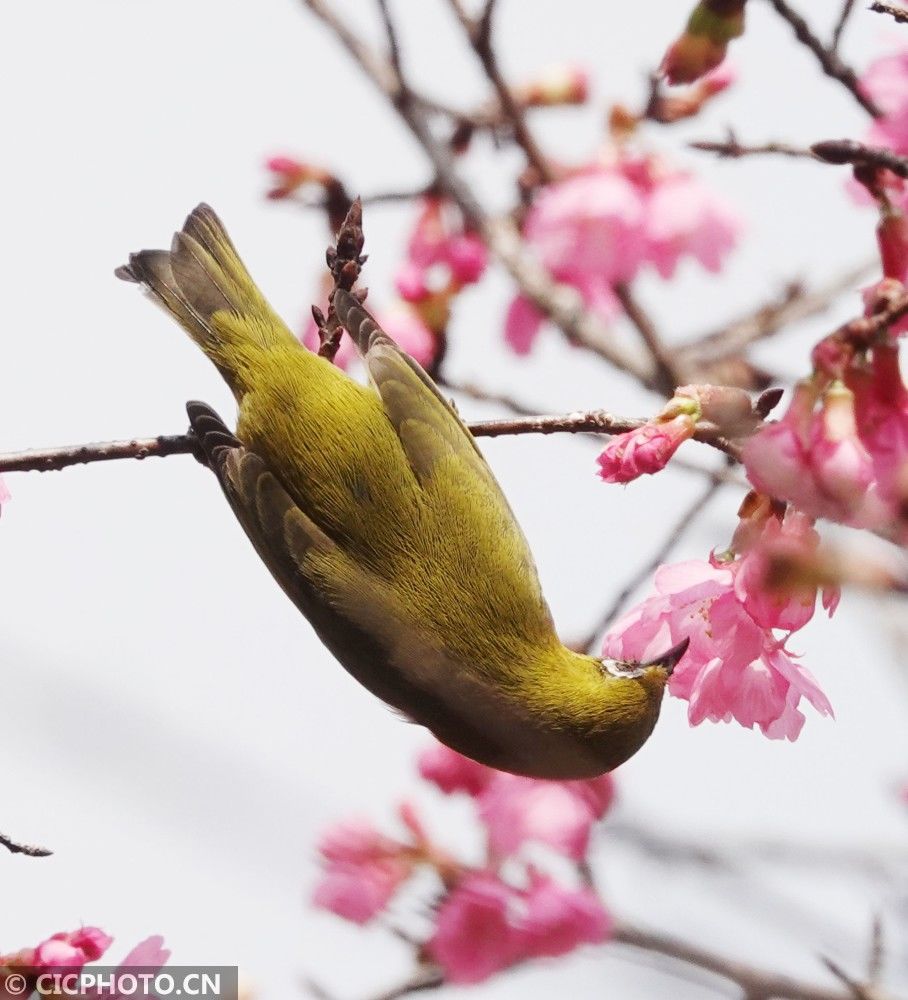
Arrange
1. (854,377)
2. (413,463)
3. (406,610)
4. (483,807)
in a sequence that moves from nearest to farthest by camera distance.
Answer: (854,377) → (406,610) → (413,463) → (483,807)

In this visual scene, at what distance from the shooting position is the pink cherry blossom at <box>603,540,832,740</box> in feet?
7.54

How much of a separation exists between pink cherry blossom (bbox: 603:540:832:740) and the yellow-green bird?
495 millimetres

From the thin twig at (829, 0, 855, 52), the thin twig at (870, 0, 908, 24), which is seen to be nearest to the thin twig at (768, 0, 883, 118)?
the thin twig at (829, 0, 855, 52)

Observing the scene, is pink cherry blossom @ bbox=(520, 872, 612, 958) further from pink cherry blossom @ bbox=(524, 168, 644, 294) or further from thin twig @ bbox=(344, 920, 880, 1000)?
pink cherry blossom @ bbox=(524, 168, 644, 294)

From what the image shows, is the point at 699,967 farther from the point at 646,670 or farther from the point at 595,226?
the point at 595,226

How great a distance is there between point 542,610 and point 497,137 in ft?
6.53

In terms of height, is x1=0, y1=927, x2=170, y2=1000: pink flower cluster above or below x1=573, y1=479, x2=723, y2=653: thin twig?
below

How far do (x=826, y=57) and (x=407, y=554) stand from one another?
1.39 metres

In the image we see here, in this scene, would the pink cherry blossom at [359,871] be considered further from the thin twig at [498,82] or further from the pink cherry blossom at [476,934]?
the thin twig at [498,82]

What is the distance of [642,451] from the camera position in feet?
7.25

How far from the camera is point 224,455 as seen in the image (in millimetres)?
3273

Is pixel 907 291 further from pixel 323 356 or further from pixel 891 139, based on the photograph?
pixel 323 356

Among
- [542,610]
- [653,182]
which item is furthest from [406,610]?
[653,182]

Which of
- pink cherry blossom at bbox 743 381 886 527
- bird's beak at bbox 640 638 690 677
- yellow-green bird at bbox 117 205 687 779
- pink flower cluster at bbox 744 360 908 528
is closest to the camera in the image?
pink cherry blossom at bbox 743 381 886 527
